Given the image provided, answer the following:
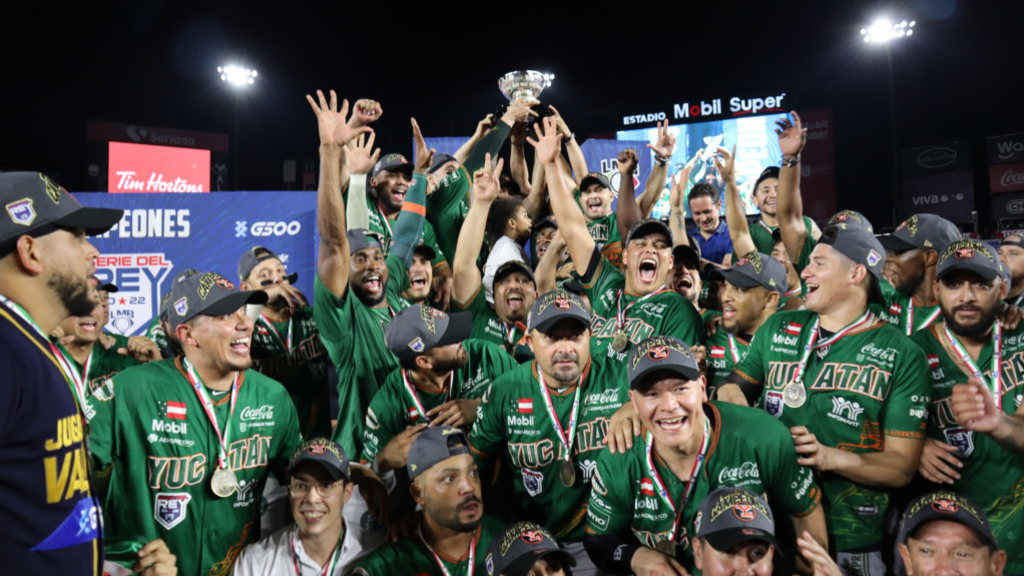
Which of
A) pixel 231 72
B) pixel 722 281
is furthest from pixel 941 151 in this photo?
pixel 231 72

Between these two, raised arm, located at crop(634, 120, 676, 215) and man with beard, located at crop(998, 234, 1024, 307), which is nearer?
man with beard, located at crop(998, 234, 1024, 307)

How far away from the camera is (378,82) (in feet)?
73.6

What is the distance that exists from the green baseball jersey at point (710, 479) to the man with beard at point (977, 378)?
71 cm

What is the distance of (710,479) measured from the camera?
11.4 ft

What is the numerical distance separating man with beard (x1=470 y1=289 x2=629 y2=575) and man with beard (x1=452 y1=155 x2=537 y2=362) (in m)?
1.23

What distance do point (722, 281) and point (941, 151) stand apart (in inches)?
592

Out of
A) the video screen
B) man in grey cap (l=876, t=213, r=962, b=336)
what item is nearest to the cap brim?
man in grey cap (l=876, t=213, r=962, b=336)

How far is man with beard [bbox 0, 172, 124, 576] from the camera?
2.15 meters

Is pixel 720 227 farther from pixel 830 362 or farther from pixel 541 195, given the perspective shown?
pixel 830 362

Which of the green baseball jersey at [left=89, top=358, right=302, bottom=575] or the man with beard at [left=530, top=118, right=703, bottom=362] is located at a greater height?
the man with beard at [left=530, top=118, right=703, bottom=362]

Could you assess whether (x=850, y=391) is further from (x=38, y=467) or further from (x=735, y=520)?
(x=38, y=467)

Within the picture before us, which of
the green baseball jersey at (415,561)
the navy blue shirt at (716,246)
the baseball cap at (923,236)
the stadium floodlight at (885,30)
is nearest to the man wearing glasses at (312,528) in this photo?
the green baseball jersey at (415,561)

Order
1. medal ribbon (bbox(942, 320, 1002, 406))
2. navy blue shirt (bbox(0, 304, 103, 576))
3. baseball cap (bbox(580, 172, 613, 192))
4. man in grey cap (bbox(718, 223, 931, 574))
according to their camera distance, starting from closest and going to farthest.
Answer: navy blue shirt (bbox(0, 304, 103, 576)) < man in grey cap (bbox(718, 223, 931, 574)) < medal ribbon (bbox(942, 320, 1002, 406)) < baseball cap (bbox(580, 172, 613, 192))

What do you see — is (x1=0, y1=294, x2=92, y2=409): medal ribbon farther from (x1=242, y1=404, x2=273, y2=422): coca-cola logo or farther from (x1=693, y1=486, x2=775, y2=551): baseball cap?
(x1=693, y1=486, x2=775, y2=551): baseball cap
